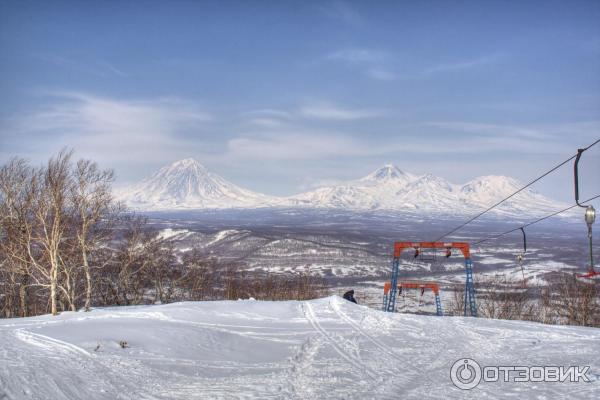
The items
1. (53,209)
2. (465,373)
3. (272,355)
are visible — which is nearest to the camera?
(465,373)

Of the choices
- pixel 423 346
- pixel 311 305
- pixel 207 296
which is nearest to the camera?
pixel 423 346

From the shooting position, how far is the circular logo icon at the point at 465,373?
1163 cm

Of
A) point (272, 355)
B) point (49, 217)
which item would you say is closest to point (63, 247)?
point (49, 217)

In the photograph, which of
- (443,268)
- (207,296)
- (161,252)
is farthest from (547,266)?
(161,252)

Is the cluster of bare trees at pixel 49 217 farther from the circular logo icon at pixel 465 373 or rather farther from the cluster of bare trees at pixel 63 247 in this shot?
the circular logo icon at pixel 465 373

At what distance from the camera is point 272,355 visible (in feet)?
49.5

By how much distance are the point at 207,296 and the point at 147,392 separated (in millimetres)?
47901

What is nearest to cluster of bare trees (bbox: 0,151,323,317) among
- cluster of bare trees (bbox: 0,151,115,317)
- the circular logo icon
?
cluster of bare trees (bbox: 0,151,115,317)

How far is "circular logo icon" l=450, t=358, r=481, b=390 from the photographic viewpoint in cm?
1163

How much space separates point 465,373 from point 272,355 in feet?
19.4

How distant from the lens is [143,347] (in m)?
14.7

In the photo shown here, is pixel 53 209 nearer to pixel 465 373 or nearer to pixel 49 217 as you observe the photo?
pixel 49 217

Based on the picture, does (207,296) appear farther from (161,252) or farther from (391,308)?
(391,308)

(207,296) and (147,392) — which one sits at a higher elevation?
(147,392)
